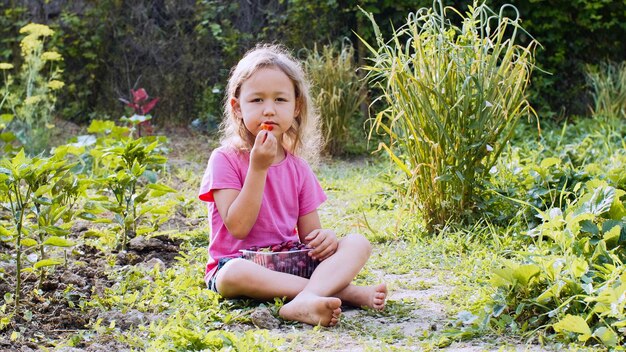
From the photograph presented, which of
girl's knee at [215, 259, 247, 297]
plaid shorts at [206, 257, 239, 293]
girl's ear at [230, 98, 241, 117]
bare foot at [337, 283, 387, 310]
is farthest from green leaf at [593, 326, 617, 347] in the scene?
girl's ear at [230, 98, 241, 117]

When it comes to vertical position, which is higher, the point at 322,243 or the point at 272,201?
the point at 272,201

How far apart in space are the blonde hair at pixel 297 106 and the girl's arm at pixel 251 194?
Result: 0.23 m

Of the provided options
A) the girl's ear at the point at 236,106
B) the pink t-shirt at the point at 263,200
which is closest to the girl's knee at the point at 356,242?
the pink t-shirt at the point at 263,200

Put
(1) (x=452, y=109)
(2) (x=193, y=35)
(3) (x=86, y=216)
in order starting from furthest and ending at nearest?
(2) (x=193, y=35) < (1) (x=452, y=109) < (3) (x=86, y=216)

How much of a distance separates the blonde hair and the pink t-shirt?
0.07m

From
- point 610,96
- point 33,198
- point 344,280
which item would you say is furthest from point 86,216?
point 610,96

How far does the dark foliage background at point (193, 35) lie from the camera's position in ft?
26.5

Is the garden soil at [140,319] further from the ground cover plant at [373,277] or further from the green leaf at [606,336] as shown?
the green leaf at [606,336]

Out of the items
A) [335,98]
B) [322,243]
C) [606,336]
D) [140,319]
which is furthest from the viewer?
[335,98]

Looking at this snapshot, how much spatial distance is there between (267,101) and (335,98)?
3683mm

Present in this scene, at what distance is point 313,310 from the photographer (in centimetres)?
256

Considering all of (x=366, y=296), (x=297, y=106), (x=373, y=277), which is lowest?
(x=373, y=277)

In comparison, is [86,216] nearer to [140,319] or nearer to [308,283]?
[140,319]

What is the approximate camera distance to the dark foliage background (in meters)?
8.08
